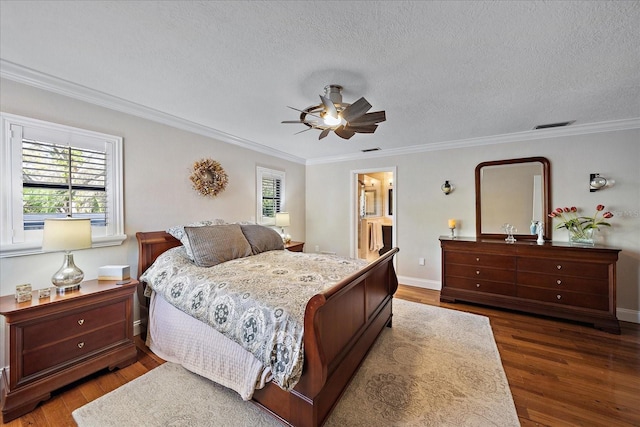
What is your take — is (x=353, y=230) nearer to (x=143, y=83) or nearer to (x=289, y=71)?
(x=289, y=71)

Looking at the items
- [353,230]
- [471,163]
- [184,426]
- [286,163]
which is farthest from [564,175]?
[184,426]

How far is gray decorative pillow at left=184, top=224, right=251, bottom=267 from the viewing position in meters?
2.52

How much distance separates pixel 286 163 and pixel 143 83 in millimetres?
2918

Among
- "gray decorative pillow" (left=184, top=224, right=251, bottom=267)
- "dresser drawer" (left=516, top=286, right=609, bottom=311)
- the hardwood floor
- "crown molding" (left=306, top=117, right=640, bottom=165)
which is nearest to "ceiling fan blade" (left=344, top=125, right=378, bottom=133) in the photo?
"gray decorative pillow" (left=184, top=224, right=251, bottom=267)

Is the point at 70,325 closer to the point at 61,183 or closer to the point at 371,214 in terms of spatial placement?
the point at 61,183

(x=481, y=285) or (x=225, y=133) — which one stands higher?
(x=225, y=133)

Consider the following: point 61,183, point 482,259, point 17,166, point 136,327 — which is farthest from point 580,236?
point 17,166

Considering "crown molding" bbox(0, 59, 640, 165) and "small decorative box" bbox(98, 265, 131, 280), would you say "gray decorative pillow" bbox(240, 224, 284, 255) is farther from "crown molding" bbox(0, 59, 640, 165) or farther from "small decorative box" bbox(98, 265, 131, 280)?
"crown molding" bbox(0, 59, 640, 165)

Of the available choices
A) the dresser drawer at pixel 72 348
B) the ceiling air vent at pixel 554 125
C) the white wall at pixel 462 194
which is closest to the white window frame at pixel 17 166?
the dresser drawer at pixel 72 348

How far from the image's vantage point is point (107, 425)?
1.60 metres

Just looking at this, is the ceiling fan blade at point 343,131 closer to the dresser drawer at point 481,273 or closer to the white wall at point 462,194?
the white wall at point 462,194

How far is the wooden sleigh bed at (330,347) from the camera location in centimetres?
141

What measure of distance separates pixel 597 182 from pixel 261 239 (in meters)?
4.39

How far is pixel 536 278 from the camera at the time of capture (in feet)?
10.5
